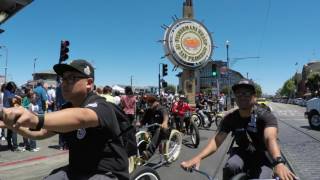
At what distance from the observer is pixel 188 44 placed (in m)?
29.4

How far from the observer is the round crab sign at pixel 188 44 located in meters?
28.7

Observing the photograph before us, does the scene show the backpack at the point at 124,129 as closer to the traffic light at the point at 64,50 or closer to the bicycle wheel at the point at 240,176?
the bicycle wheel at the point at 240,176

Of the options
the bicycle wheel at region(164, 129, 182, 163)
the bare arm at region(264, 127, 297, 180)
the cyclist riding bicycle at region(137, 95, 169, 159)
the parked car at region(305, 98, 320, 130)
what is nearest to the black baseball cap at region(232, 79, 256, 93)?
the bare arm at region(264, 127, 297, 180)

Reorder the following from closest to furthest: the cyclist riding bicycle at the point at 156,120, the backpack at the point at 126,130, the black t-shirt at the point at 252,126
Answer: the backpack at the point at 126,130, the black t-shirt at the point at 252,126, the cyclist riding bicycle at the point at 156,120

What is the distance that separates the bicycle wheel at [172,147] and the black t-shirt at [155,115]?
52cm

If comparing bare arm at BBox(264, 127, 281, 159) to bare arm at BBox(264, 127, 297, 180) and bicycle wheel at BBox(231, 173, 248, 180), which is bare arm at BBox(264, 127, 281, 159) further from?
bicycle wheel at BBox(231, 173, 248, 180)

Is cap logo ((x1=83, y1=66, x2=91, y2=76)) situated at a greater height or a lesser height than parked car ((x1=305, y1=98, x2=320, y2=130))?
greater

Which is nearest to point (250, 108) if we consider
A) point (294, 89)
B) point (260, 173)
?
point (260, 173)

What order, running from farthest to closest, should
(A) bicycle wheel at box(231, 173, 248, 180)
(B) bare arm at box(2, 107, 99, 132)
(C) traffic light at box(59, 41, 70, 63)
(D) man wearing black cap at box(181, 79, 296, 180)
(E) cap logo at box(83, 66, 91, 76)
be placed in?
1. (C) traffic light at box(59, 41, 70, 63)
2. (D) man wearing black cap at box(181, 79, 296, 180)
3. (A) bicycle wheel at box(231, 173, 248, 180)
4. (E) cap logo at box(83, 66, 91, 76)
5. (B) bare arm at box(2, 107, 99, 132)

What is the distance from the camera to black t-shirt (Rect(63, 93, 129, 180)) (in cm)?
350

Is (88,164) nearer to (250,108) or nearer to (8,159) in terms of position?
(250,108)

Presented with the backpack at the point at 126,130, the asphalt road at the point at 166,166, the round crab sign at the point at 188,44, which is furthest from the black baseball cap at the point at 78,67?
the round crab sign at the point at 188,44

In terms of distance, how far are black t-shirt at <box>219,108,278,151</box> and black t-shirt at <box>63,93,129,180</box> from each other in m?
1.52

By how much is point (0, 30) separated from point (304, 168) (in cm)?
692
